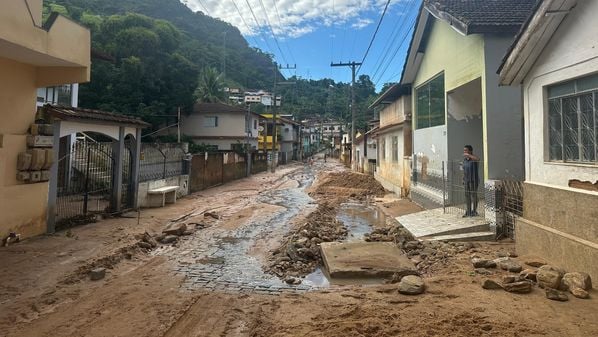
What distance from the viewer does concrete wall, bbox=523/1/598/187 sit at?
6133mm

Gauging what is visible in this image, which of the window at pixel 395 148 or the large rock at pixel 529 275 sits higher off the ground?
the window at pixel 395 148

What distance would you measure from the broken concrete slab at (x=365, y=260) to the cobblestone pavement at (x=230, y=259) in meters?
0.82

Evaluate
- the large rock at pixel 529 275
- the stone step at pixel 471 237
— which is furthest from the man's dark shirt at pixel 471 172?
the large rock at pixel 529 275

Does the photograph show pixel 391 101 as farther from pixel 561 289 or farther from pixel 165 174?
pixel 561 289

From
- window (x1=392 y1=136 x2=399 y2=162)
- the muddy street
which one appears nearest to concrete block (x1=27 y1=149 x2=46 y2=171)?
the muddy street

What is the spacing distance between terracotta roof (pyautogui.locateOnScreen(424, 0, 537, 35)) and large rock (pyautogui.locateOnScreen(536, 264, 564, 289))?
20.3 feet

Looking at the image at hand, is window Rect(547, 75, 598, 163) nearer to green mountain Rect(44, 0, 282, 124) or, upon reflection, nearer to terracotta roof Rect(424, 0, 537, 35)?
terracotta roof Rect(424, 0, 537, 35)

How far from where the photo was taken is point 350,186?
24.2m

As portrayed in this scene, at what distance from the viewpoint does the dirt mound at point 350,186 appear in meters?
22.0

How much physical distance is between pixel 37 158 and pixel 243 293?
649cm

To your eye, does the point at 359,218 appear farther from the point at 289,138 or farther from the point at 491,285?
the point at 289,138

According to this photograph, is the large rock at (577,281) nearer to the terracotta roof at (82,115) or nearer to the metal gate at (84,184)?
the terracotta roof at (82,115)

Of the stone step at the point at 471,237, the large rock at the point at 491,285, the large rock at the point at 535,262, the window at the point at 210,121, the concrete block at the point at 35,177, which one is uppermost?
the window at the point at 210,121

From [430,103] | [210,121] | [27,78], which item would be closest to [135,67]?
[210,121]
